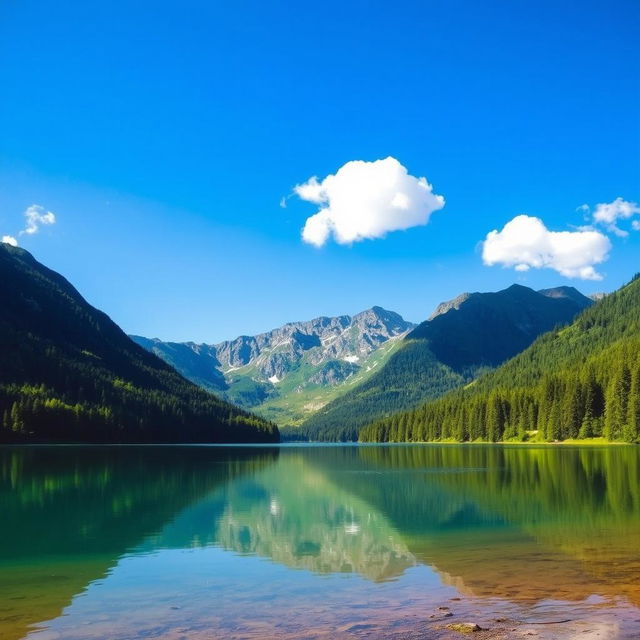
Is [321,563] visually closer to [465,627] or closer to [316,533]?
[316,533]

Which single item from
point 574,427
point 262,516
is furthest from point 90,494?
point 574,427

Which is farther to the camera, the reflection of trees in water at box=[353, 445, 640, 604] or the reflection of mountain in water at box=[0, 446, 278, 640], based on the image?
the reflection of trees in water at box=[353, 445, 640, 604]

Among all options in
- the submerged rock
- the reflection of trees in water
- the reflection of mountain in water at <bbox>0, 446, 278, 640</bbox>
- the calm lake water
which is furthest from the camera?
the reflection of trees in water

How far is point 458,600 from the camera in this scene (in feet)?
62.4

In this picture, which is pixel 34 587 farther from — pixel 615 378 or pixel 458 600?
pixel 615 378

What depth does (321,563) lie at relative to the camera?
2627 centimetres

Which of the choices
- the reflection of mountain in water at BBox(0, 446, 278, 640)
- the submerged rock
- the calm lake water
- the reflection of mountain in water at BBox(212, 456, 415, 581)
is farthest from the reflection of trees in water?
the reflection of mountain in water at BBox(0, 446, 278, 640)

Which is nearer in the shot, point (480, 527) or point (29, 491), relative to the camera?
point (480, 527)

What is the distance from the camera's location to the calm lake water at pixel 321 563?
55.6ft

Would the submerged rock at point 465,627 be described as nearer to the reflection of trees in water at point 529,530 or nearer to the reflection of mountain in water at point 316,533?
the reflection of trees in water at point 529,530

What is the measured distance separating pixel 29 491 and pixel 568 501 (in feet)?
152

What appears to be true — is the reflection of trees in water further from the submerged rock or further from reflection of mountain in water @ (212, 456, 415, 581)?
the submerged rock

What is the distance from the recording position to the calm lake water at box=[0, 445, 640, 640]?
16.9 metres

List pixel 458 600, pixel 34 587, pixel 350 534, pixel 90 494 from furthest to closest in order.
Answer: pixel 90 494, pixel 350 534, pixel 34 587, pixel 458 600
